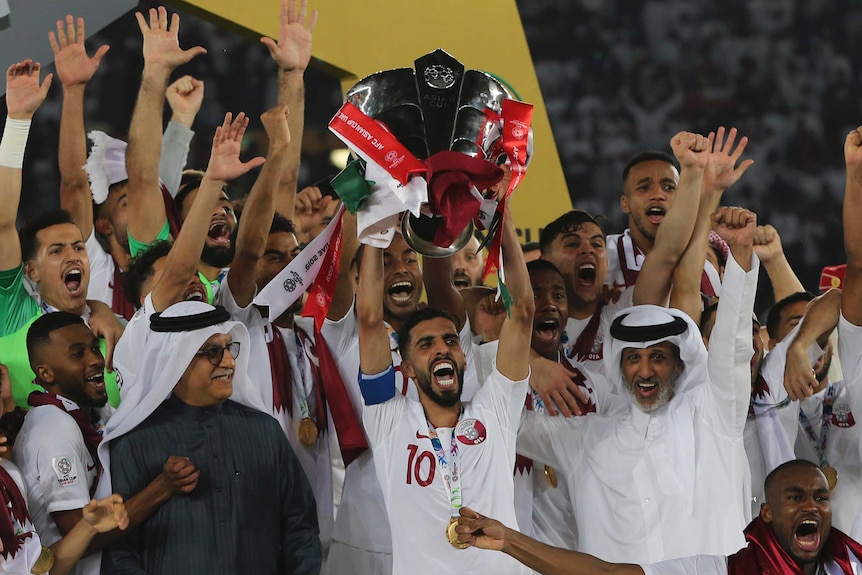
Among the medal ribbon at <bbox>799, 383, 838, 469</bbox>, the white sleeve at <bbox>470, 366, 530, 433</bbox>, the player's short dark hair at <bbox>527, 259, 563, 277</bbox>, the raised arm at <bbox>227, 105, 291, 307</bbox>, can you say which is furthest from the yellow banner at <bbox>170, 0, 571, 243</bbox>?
the white sleeve at <bbox>470, 366, 530, 433</bbox>

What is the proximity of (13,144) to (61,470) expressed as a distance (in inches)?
46.7

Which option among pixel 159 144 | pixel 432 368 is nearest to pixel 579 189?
pixel 159 144

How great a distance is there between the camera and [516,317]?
144 inches

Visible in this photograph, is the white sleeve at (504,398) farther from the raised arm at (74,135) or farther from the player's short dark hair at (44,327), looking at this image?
the raised arm at (74,135)

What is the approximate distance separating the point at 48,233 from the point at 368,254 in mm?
1119

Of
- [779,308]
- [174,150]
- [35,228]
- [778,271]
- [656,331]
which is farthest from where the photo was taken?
[778,271]

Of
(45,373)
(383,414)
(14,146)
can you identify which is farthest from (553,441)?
(14,146)

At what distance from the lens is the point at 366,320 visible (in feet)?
12.0

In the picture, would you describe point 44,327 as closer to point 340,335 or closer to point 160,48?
point 340,335

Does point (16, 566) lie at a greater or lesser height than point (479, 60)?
lesser

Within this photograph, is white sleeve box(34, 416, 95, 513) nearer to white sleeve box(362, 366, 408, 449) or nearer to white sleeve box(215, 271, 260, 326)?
white sleeve box(215, 271, 260, 326)

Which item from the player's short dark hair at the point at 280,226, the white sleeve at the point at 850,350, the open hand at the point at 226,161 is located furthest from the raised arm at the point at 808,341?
the open hand at the point at 226,161

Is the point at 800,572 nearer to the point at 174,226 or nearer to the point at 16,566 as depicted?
the point at 16,566

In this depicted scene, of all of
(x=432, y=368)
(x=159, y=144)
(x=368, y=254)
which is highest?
(x=159, y=144)
